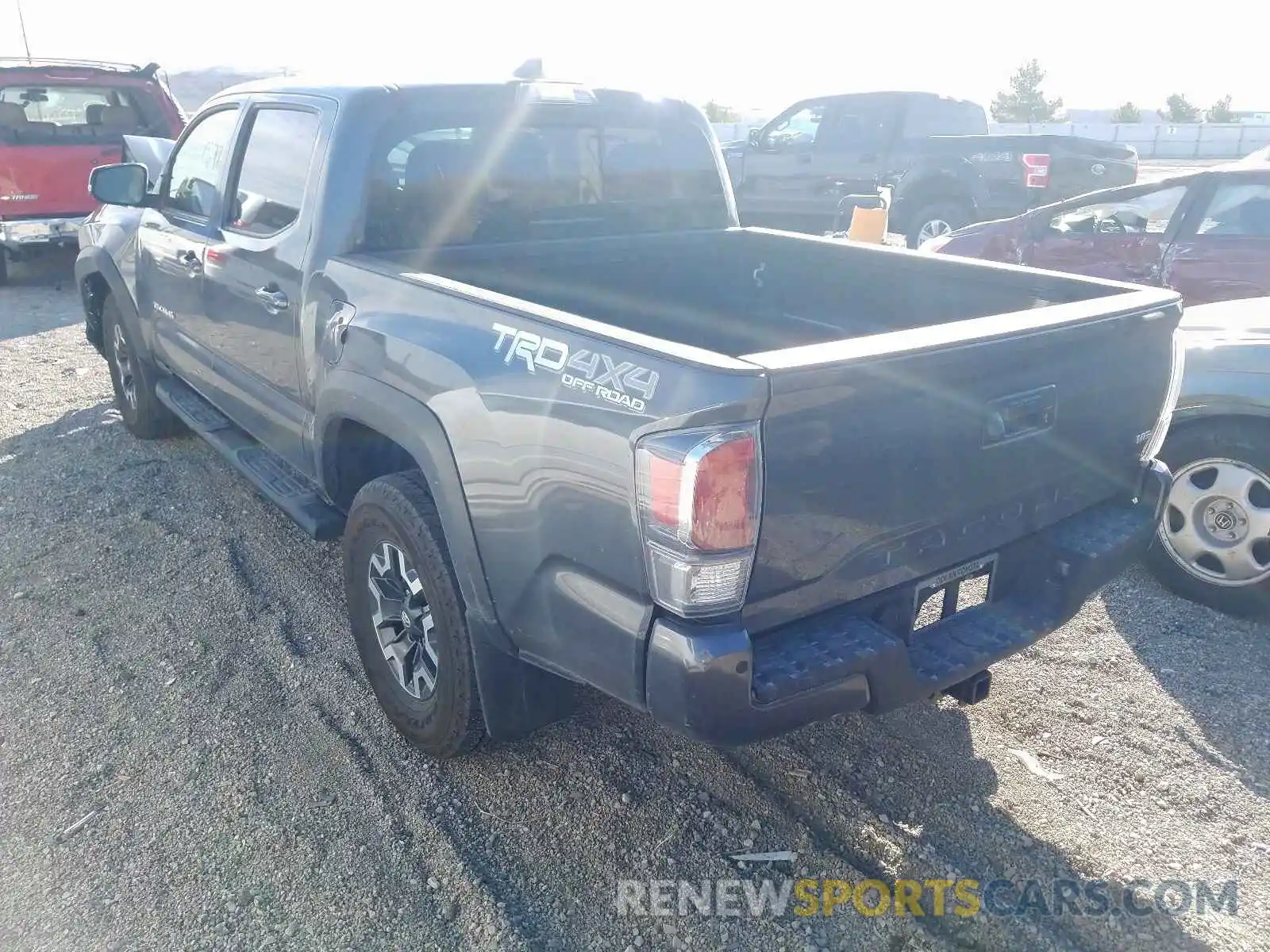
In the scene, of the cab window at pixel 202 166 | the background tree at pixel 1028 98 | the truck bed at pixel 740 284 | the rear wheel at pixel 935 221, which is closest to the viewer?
the truck bed at pixel 740 284

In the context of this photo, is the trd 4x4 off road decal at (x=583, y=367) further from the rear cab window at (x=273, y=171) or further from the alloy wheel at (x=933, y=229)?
the alloy wheel at (x=933, y=229)

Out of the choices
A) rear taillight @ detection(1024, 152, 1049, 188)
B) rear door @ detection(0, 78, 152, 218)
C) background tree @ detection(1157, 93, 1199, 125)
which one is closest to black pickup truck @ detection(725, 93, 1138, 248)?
rear taillight @ detection(1024, 152, 1049, 188)

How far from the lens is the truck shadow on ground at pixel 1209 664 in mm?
3184

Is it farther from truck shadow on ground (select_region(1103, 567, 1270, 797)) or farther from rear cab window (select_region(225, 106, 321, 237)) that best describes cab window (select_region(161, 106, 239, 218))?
truck shadow on ground (select_region(1103, 567, 1270, 797))

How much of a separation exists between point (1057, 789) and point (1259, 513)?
5.20 feet

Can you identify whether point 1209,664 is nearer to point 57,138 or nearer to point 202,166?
point 202,166

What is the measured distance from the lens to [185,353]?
478 cm

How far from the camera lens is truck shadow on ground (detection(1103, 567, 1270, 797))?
10.4 feet

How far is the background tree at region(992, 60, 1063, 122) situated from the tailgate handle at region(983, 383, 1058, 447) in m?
48.3

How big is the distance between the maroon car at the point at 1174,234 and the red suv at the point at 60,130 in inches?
347

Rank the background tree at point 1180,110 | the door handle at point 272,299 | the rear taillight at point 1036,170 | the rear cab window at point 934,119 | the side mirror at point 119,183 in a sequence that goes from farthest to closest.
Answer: the background tree at point 1180,110
the rear cab window at point 934,119
the rear taillight at point 1036,170
the side mirror at point 119,183
the door handle at point 272,299

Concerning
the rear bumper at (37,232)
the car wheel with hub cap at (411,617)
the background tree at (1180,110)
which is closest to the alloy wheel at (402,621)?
the car wheel with hub cap at (411,617)

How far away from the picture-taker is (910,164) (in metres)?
12.5

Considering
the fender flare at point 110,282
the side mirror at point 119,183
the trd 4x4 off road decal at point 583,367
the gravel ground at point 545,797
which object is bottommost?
the gravel ground at point 545,797
